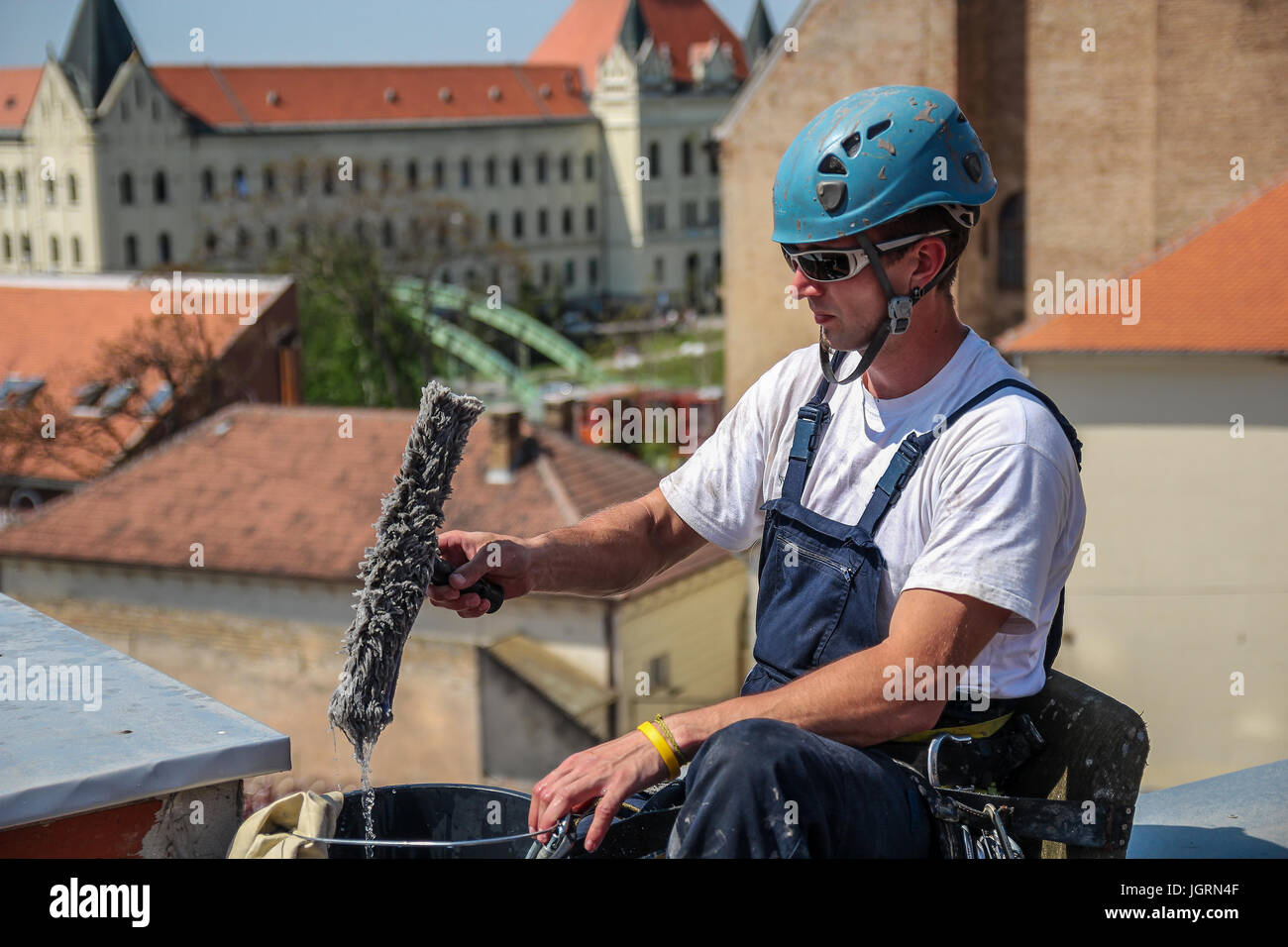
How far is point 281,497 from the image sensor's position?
28359mm

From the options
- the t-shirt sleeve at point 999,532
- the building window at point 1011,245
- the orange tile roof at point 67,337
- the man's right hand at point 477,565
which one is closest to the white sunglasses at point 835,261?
the t-shirt sleeve at point 999,532

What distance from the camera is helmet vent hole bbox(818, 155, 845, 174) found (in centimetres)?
311

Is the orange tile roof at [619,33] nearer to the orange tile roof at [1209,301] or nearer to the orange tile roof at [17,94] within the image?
the orange tile roof at [17,94]

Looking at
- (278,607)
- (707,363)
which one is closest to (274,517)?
(278,607)

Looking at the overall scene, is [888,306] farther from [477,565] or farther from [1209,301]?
[1209,301]

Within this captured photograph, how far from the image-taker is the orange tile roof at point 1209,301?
70.4 ft

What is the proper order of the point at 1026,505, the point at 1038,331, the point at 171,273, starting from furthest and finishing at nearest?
the point at 171,273 → the point at 1038,331 → the point at 1026,505

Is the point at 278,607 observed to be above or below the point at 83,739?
below

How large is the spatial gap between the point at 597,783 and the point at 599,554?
886 mm

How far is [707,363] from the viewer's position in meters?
65.8

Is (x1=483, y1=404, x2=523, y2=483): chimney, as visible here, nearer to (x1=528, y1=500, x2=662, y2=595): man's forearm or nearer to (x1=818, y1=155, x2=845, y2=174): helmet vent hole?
(x1=528, y1=500, x2=662, y2=595): man's forearm
